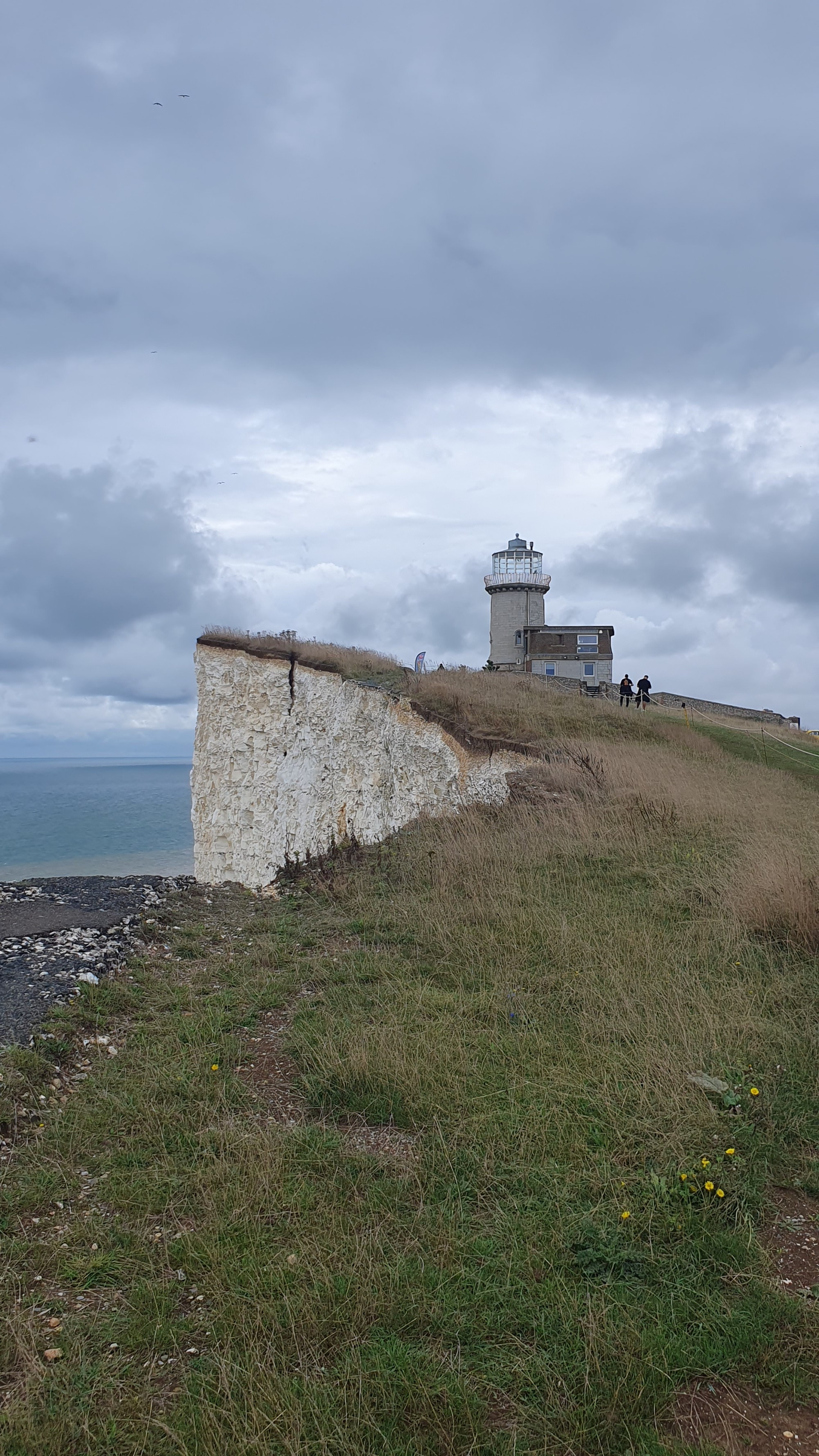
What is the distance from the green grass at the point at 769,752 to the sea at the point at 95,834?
18.5 meters

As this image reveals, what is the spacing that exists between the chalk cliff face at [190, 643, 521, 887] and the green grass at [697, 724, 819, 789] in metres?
8.18

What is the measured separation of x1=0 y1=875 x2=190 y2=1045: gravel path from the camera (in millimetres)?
7031

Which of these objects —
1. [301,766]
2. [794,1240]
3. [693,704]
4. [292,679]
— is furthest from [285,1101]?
[693,704]

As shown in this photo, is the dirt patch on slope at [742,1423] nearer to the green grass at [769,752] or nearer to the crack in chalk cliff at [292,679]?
the green grass at [769,752]

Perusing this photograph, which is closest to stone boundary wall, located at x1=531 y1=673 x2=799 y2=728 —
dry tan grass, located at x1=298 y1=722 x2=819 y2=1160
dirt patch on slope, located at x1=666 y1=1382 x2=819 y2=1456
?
dry tan grass, located at x1=298 y1=722 x2=819 y2=1160

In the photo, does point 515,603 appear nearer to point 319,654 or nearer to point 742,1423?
point 319,654

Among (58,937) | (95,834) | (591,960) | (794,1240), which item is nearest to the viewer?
(794,1240)

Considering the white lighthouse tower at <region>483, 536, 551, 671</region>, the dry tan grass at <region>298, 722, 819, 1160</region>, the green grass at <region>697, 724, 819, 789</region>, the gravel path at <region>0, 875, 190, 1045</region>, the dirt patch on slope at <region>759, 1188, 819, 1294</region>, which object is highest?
the white lighthouse tower at <region>483, 536, 551, 671</region>

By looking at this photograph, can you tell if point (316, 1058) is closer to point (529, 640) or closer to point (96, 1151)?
point (96, 1151)

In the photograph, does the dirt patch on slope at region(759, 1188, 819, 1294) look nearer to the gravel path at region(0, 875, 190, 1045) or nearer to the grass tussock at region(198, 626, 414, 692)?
the gravel path at region(0, 875, 190, 1045)

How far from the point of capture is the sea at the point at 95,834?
139 ft

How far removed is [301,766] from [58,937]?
53.4 ft

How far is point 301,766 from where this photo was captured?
2523 cm

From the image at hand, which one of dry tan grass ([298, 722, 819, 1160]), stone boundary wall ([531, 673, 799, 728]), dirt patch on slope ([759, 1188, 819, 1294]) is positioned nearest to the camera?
dirt patch on slope ([759, 1188, 819, 1294])
